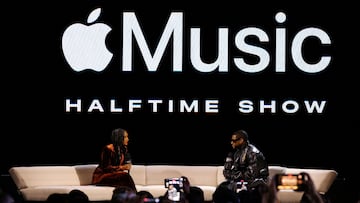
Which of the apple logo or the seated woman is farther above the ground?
the apple logo

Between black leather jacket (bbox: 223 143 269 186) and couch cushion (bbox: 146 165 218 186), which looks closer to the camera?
black leather jacket (bbox: 223 143 269 186)

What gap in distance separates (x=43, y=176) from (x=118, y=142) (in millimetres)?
1104

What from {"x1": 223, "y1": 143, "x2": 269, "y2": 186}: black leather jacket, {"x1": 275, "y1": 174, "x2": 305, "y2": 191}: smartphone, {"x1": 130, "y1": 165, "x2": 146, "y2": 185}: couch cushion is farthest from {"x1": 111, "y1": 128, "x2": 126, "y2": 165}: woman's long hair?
{"x1": 275, "y1": 174, "x2": 305, "y2": 191}: smartphone

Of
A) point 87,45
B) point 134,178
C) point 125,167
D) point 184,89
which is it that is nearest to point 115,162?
point 125,167

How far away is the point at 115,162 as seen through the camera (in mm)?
10961

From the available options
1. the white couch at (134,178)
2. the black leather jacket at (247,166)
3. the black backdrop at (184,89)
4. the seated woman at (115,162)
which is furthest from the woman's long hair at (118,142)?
the black leather jacket at (247,166)

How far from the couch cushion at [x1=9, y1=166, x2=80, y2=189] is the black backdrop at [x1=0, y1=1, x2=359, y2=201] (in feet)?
2.10

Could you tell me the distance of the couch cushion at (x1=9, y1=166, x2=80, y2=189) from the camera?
36.8 feet

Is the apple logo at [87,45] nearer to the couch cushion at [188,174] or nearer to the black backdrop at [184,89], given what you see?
the black backdrop at [184,89]

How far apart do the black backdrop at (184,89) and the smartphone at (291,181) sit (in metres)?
6.62

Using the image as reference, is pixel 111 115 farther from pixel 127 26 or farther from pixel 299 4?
pixel 299 4

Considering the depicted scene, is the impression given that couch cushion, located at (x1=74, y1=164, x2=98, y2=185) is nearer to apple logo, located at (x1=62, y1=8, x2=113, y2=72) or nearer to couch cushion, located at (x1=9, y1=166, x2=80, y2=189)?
couch cushion, located at (x1=9, y1=166, x2=80, y2=189)

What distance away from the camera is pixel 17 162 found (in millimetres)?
12000

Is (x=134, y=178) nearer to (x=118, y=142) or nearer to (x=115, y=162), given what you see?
(x=115, y=162)
